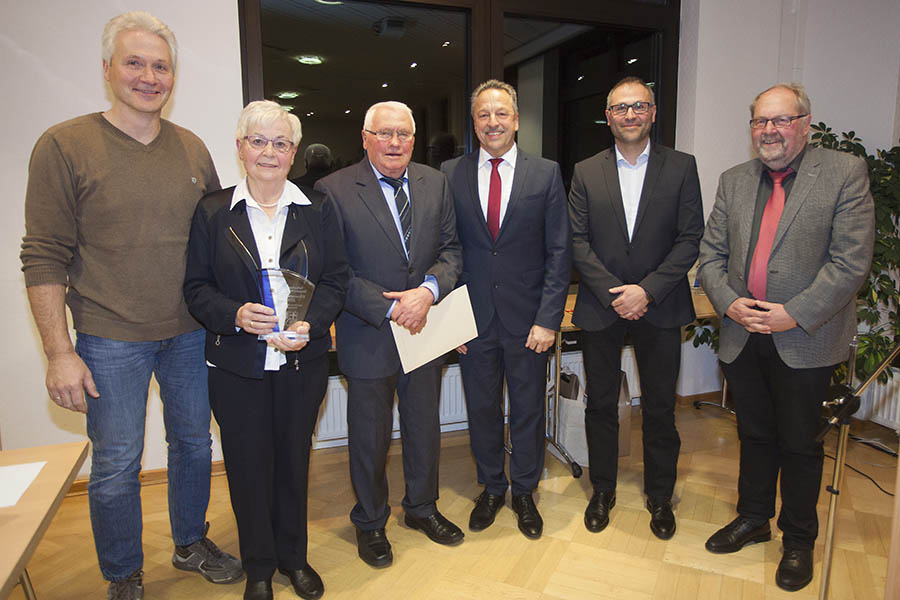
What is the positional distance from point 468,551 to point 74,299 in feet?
5.59

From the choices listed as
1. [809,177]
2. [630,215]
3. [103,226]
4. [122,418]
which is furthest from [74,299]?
[809,177]

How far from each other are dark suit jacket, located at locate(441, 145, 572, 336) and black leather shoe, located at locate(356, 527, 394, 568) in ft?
3.00

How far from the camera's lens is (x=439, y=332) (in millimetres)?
2340

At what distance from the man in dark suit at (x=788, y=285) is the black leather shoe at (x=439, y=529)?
1.05 m

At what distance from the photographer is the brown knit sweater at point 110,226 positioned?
1.84 metres

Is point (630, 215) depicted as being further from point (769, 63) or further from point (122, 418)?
point (769, 63)

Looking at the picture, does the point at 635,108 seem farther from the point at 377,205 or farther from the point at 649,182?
the point at 377,205

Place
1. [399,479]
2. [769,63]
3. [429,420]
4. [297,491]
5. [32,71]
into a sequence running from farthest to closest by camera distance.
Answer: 1. [769,63]
2. [399,479]
3. [32,71]
4. [429,420]
5. [297,491]

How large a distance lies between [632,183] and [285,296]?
148cm

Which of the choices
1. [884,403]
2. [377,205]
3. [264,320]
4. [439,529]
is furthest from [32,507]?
[884,403]

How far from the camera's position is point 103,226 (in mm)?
1919

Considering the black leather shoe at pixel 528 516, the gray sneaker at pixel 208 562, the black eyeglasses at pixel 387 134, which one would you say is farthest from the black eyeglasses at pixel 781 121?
the gray sneaker at pixel 208 562

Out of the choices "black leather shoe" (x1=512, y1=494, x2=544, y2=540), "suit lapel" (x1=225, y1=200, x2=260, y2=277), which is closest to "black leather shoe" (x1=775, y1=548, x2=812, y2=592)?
"black leather shoe" (x1=512, y1=494, x2=544, y2=540)

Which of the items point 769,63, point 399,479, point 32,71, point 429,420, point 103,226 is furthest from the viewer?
point 769,63
